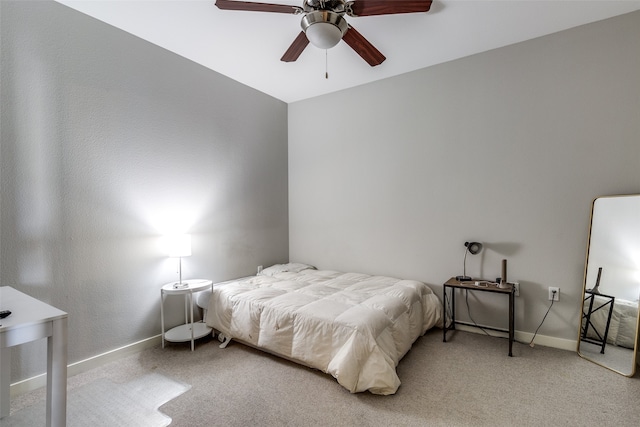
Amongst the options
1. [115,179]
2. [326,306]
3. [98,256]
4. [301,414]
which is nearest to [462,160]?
[326,306]

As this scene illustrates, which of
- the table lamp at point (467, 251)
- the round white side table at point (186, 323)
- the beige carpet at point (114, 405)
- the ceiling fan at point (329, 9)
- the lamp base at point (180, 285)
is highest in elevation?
the ceiling fan at point (329, 9)

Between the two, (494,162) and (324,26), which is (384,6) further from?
(494,162)

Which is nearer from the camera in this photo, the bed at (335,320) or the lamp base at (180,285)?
the bed at (335,320)

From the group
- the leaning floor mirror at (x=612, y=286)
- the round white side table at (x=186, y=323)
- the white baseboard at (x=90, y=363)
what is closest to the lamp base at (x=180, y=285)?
the round white side table at (x=186, y=323)

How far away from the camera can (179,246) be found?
8.55 ft

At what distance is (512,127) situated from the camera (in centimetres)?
273

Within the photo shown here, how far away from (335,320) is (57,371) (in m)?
1.48

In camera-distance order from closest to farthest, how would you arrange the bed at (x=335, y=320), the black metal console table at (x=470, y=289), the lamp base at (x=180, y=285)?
the bed at (x=335, y=320)
the black metal console table at (x=470, y=289)
the lamp base at (x=180, y=285)

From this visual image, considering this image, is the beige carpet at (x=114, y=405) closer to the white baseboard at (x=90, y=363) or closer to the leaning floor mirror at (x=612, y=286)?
the white baseboard at (x=90, y=363)

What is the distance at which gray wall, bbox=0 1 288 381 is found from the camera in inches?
78.1

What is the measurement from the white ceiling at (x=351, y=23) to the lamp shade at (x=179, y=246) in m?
1.76

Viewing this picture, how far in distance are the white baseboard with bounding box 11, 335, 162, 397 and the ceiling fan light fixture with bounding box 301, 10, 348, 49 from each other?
2.78 meters

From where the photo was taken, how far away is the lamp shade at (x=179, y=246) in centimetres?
259

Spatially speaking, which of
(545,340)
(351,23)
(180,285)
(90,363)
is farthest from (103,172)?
(545,340)
